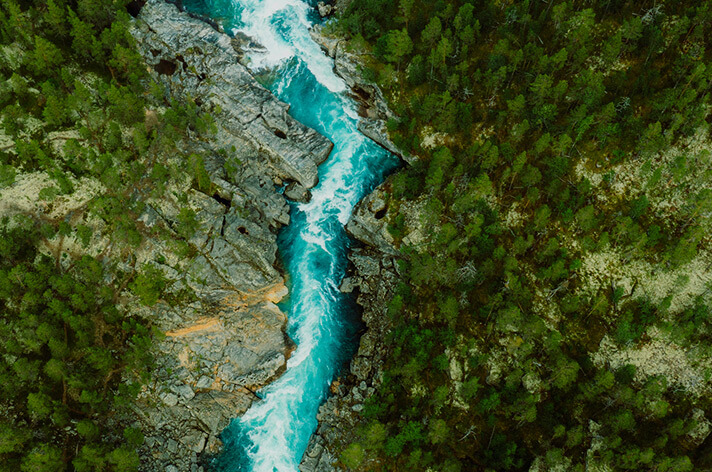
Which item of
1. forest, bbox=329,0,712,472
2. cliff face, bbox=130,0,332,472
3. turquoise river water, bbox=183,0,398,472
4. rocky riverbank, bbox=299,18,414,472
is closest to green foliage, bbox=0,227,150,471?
cliff face, bbox=130,0,332,472

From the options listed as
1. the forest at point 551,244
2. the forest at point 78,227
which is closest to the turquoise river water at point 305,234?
the forest at point 551,244

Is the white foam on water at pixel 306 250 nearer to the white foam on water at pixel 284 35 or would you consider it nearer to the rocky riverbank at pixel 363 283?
the white foam on water at pixel 284 35

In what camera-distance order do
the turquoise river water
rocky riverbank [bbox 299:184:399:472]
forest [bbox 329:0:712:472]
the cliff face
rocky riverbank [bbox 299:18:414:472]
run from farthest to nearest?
1. the turquoise river water
2. the cliff face
3. rocky riverbank [bbox 299:18:414:472]
4. rocky riverbank [bbox 299:184:399:472]
5. forest [bbox 329:0:712:472]

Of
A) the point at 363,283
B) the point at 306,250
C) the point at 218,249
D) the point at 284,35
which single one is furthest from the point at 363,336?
the point at 284,35

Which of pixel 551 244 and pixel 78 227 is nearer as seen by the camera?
pixel 551 244

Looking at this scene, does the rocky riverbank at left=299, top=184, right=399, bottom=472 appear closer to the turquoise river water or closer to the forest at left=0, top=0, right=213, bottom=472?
the turquoise river water

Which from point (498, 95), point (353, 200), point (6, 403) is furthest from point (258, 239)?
point (498, 95)

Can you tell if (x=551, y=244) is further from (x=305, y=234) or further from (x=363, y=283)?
(x=305, y=234)
